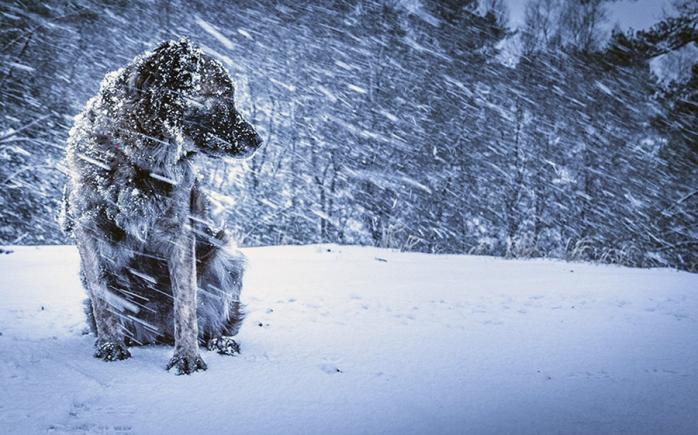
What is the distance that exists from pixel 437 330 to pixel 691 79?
1475 cm

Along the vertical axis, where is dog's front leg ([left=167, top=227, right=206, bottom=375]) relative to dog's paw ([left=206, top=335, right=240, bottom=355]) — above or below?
above

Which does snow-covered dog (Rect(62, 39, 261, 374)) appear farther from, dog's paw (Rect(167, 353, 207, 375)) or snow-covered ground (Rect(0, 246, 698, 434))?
snow-covered ground (Rect(0, 246, 698, 434))

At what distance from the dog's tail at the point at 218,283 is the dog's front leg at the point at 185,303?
0.27 meters

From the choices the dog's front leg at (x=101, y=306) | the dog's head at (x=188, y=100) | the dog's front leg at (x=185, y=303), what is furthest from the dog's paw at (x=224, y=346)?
the dog's head at (x=188, y=100)

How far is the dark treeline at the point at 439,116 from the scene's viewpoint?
13469 millimetres

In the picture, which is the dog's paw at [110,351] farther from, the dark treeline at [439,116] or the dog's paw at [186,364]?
the dark treeline at [439,116]

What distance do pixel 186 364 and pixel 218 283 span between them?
1.85ft

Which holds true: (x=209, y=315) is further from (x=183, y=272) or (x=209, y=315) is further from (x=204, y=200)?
(x=204, y=200)

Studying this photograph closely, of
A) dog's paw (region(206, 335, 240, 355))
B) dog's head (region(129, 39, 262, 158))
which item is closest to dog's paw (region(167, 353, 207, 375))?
dog's paw (region(206, 335, 240, 355))

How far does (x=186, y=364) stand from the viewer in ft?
6.27

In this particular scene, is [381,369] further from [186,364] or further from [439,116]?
[439,116]

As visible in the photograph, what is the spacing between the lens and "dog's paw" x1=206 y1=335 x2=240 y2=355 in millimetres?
2238

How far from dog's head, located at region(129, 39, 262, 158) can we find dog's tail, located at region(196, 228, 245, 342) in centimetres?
48

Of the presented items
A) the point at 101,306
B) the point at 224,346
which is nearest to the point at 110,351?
the point at 101,306
